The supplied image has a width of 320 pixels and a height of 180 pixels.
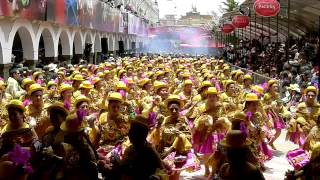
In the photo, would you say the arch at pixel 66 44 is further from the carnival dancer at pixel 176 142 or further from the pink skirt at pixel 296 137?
the carnival dancer at pixel 176 142

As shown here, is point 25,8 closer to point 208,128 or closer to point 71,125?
point 208,128

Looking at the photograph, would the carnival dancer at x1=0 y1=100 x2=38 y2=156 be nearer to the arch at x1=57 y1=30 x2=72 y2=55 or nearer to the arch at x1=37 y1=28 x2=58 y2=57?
the arch at x1=37 y1=28 x2=58 y2=57

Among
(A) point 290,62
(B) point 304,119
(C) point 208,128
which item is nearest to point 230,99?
(B) point 304,119

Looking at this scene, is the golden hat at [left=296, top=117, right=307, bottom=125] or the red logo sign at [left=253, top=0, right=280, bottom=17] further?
the red logo sign at [left=253, top=0, right=280, bottom=17]

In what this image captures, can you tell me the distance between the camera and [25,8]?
22.3 m

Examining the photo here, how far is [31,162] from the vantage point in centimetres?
553

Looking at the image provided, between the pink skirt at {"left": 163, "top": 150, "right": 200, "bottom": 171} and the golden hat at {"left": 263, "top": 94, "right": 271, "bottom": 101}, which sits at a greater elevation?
the golden hat at {"left": 263, "top": 94, "right": 271, "bottom": 101}

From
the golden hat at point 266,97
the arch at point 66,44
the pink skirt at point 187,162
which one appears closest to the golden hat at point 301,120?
the golden hat at point 266,97

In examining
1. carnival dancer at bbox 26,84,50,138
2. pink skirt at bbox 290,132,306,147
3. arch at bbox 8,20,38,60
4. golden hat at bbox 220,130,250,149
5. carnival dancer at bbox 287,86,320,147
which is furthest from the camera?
arch at bbox 8,20,38,60

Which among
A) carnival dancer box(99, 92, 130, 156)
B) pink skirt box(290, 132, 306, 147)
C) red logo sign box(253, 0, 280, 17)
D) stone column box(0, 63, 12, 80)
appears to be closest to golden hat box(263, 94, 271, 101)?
pink skirt box(290, 132, 306, 147)

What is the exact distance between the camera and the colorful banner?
19.9 meters

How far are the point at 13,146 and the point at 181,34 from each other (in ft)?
254

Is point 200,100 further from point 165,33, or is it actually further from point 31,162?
point 165,33

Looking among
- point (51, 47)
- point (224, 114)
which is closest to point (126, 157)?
point (224, 114)
